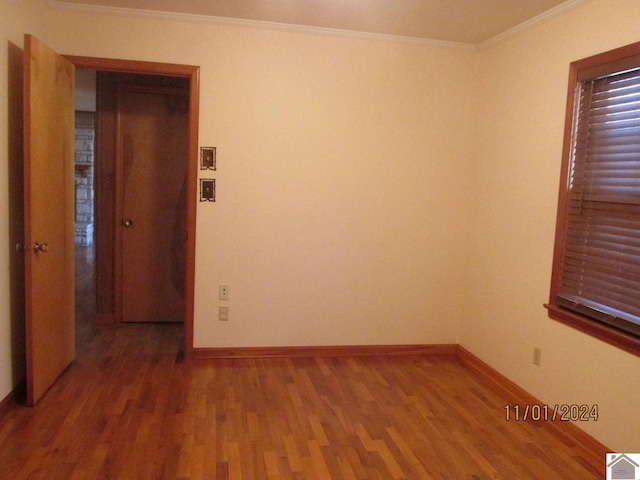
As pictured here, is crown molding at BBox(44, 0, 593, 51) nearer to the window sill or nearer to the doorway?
the doorway

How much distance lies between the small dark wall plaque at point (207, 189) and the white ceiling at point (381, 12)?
3.59 feet

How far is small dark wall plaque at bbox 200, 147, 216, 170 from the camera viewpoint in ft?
11.8

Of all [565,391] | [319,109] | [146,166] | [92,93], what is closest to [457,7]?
[319,109]

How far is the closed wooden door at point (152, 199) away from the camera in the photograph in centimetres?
448

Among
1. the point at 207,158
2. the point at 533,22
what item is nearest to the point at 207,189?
the point at 207,158

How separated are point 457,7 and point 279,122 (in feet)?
4.48

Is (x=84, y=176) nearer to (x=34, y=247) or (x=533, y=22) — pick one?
(x=34, y=247)

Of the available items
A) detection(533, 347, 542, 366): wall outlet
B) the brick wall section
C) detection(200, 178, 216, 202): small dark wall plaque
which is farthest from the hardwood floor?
the brick wall section

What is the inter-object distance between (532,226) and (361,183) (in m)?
1.23

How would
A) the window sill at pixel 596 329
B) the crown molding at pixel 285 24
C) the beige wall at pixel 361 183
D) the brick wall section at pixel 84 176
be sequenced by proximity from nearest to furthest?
the window sill at pixel 596 329 → the crown molding at pixel 285 24 → the beige wall at pixel 361 183 → the brick wall section at pixel 84 176

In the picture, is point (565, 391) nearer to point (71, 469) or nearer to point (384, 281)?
point (384, 281)

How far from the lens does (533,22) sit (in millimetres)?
3180
